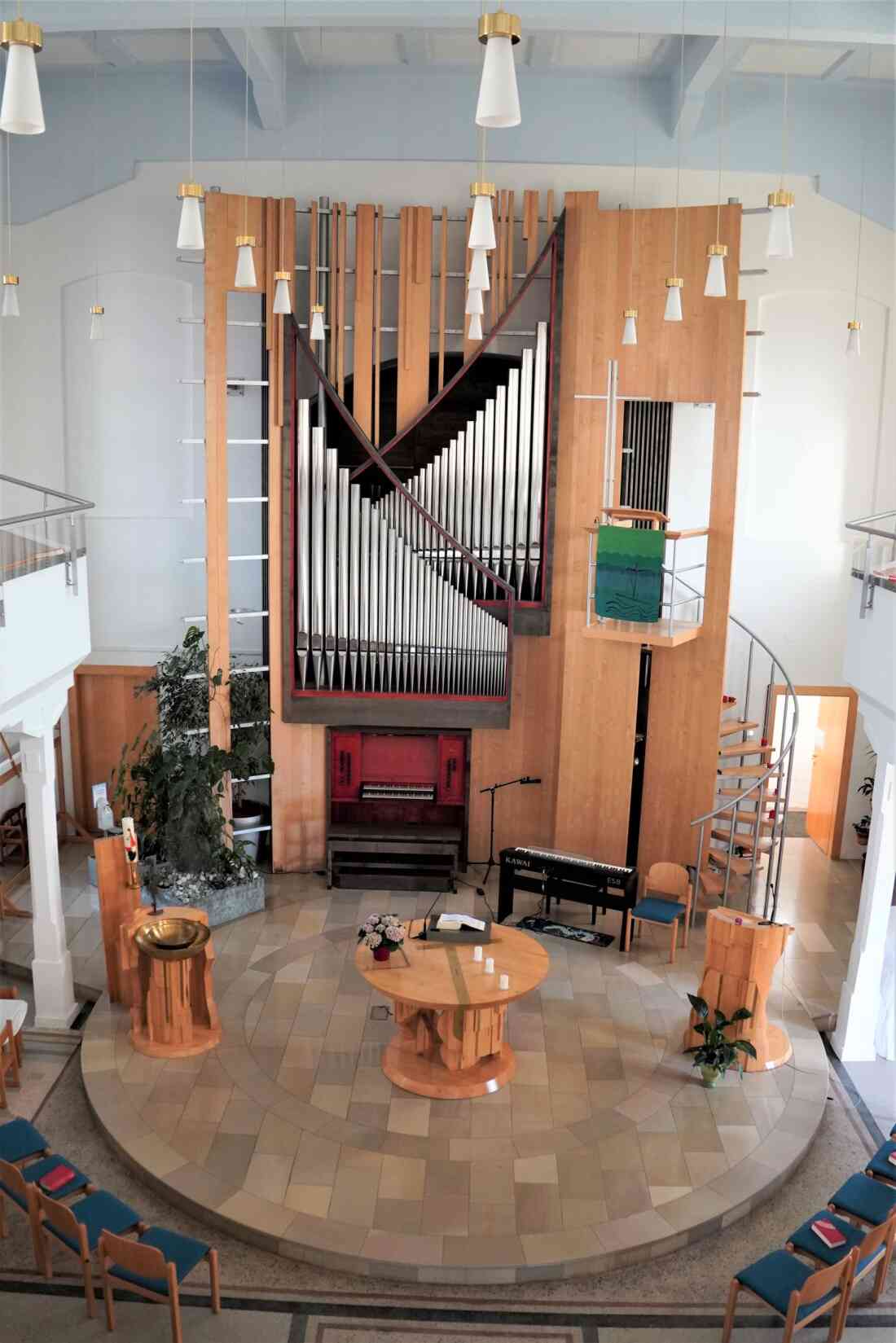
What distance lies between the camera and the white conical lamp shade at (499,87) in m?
4.77

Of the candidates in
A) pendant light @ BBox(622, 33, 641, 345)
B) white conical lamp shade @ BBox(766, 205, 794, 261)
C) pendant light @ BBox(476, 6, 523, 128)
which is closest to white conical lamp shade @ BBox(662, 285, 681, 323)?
pendant light @ BBox(622, 33, 641, 345)

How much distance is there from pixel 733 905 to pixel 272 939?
5.05m

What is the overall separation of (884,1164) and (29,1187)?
5.77 meters

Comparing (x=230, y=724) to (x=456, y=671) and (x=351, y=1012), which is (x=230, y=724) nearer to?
(x=456, y=671)

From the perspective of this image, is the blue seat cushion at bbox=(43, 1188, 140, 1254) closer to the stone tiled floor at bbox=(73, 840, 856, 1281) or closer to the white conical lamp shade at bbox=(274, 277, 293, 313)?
the stone tiled floor at bbox=(73, 840, 856, 1281)

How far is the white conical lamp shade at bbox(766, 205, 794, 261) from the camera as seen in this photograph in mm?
7293

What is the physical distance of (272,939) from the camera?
12195 mm

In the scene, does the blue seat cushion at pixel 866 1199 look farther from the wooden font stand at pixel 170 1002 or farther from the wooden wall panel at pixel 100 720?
Answer: the wooden wall panel at pixel 100 720

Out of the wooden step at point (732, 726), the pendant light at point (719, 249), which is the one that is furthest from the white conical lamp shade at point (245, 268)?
the wooden step at point (732, 726)

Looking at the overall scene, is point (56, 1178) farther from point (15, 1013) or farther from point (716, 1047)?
point (716, 1047)

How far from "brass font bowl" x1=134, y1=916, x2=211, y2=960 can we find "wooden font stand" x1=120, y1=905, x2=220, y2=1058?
0.05 metres

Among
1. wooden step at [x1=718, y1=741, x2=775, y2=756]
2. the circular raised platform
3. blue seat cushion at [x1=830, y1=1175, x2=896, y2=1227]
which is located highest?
wooden step at [x1=718, y1=741, x2=775, y2=756]

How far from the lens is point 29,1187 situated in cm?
750

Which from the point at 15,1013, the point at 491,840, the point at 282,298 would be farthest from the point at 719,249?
the point at 15,1013
